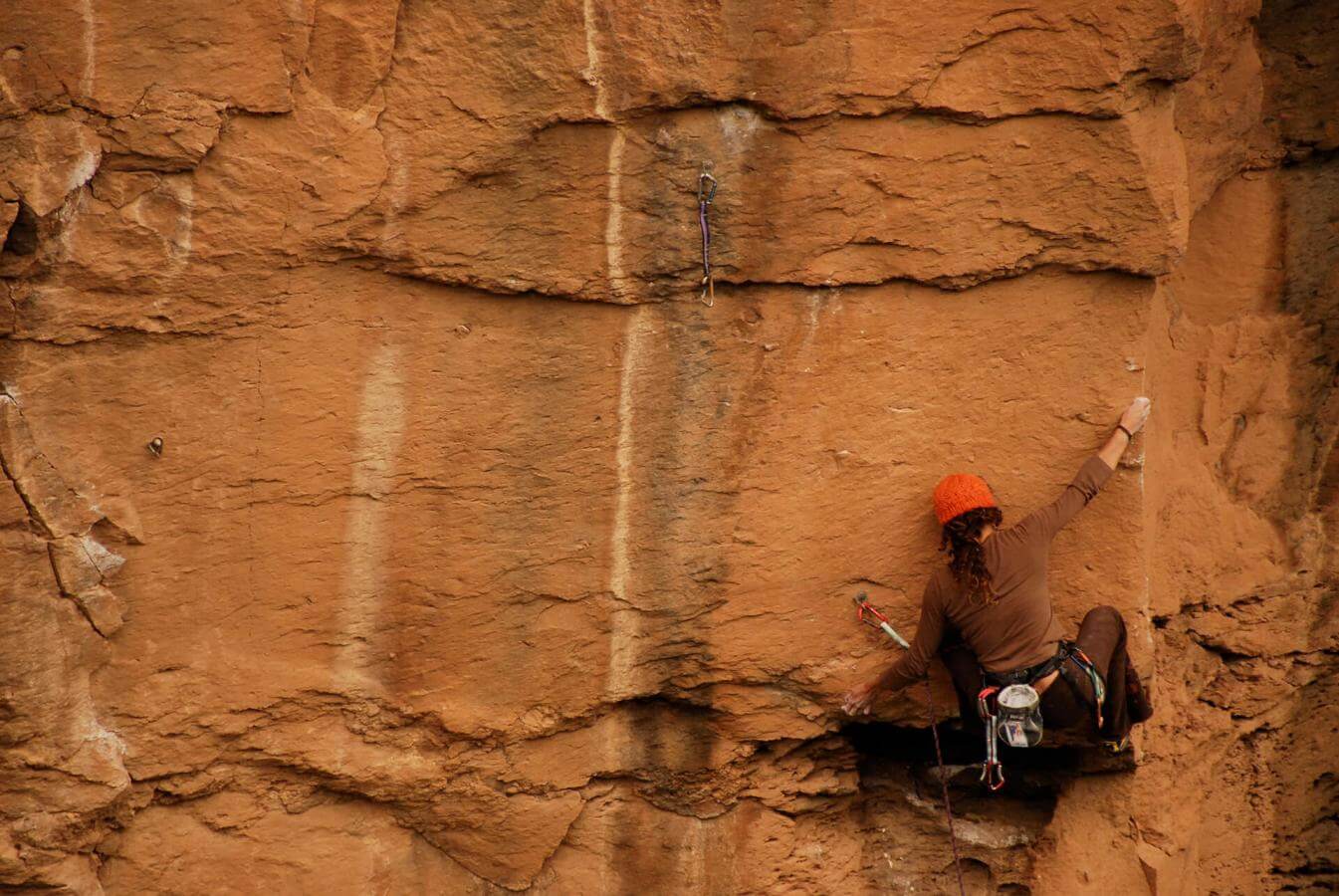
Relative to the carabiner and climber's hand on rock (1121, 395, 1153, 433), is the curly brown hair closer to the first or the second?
climber's hand on rock (1121, 395, 1153, 433)

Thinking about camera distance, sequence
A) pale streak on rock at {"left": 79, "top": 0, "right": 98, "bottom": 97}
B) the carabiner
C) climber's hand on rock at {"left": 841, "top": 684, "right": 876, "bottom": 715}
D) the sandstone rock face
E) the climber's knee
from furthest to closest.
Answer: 1. climber's hand on rock at {"left": 841, "top": 684, "right": 876, "bottom": 715}
2. the climber's knee
3. the carabiner
4. the sandstone rock face
5. pale streak on rock at {"left": 79, "top": 0, "right": 98, "bottom": 97}

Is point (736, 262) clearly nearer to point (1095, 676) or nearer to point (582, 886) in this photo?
point (1095, 676)

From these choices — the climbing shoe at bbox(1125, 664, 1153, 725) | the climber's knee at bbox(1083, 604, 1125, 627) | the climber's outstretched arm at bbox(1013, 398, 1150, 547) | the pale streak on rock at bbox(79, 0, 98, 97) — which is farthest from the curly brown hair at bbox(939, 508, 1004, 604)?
the pale streak on rock at bbox(79, 0, 98, 97)

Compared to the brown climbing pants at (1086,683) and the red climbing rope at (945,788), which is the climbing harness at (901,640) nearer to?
the red climbing rope at (945,788)

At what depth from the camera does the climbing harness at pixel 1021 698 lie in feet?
17.0

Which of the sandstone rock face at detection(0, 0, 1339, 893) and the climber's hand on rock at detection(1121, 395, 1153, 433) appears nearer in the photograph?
the sandstone rock face at detection(0, 0, 1339, 893)

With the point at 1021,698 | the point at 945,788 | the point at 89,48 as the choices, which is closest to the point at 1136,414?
the point at 1021,698

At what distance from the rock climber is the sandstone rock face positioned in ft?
0.65

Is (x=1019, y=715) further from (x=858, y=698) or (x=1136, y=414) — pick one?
(x=1136, y=414)

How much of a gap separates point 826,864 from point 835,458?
5.72 feet

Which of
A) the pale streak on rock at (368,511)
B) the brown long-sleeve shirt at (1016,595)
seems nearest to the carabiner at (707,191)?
the pale streak on rock at (368,511)

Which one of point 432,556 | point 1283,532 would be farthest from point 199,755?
point 1283,532

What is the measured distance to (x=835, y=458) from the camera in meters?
5.39

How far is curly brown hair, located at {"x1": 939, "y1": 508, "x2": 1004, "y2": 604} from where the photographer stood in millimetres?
5129
